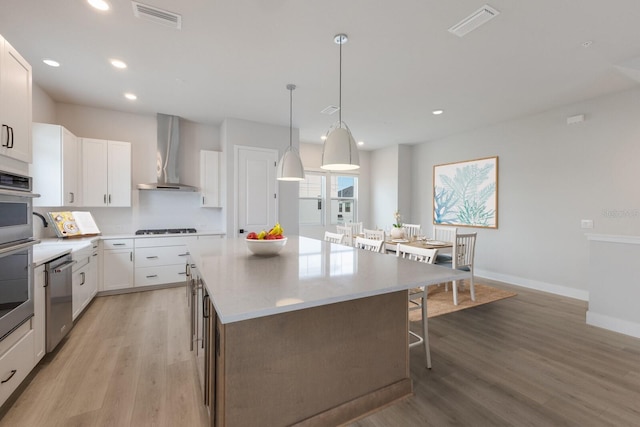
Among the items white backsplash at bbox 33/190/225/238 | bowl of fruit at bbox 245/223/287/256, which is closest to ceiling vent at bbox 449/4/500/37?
bowl of fruit at bbox 245/223/287/256

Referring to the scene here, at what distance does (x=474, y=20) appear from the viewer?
227cm

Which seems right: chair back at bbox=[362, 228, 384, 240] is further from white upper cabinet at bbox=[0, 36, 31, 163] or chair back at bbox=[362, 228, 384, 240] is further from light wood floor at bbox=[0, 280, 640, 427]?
white upper cabinet at bbox=[0, 36, 31, 163]

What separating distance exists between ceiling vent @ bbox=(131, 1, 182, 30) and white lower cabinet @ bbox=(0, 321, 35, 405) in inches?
95.8

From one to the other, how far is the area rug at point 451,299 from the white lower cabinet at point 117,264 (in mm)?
3997

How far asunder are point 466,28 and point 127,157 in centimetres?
Answer: 466

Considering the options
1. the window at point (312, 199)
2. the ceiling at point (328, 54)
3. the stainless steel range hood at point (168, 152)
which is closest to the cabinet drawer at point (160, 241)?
the stainless steel range hood at point (168, 152)

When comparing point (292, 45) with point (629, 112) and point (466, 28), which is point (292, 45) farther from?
point (629, 112)

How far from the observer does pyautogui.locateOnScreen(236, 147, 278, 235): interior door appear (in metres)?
4.81

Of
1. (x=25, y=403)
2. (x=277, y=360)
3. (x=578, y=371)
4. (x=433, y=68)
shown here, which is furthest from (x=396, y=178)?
(x=25, y=403)

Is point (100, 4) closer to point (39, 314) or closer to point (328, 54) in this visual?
point (328, 54)

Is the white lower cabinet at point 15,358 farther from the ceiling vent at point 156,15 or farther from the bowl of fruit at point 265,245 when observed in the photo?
the ceiling vent at point 156,15

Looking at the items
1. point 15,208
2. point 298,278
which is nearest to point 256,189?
point 15,208

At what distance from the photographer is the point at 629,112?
362cm

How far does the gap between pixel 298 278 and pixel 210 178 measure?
395 centimetres
